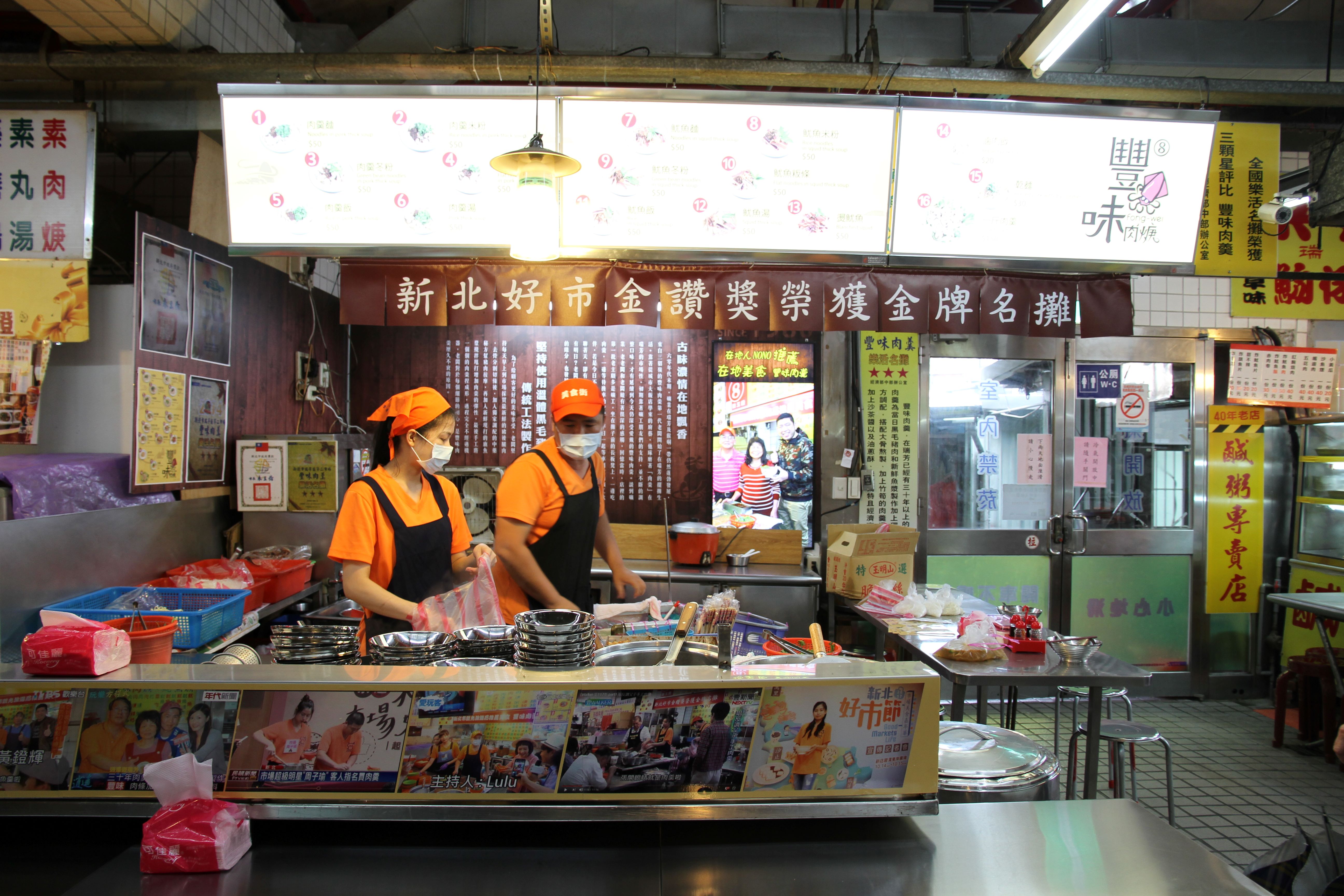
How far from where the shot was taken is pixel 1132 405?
19.4 ft

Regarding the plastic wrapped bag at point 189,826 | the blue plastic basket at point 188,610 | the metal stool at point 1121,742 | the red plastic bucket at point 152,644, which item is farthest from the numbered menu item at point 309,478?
the metal stool at point 1121,742

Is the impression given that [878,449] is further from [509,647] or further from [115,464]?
[115,464]

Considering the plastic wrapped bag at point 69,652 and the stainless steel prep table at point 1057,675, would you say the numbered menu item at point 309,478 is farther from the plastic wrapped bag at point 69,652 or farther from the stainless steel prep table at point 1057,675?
the stainless steel prep table at point 1057,675

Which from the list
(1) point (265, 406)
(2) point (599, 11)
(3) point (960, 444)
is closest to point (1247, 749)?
(3) point (960, 444)

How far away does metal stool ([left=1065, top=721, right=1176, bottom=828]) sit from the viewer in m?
3.36

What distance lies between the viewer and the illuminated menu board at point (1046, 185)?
326cm

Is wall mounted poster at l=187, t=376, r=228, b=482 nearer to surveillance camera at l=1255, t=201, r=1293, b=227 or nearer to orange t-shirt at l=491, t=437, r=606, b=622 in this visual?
orange t-shirt at l=491, t=437, r=606, b=622

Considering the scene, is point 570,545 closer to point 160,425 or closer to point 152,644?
point 152,644

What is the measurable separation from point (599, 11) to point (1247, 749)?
244 inches

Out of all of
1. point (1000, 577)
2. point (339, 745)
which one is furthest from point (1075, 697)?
point (339, 745)

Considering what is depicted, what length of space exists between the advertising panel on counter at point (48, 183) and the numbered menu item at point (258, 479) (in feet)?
4.28

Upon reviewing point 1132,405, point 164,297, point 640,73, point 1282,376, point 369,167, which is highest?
point 640,73

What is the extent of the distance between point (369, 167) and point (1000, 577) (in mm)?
5196

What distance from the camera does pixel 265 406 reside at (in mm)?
4938
